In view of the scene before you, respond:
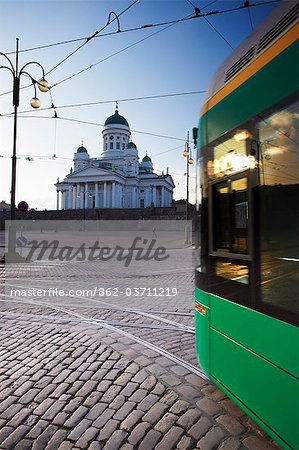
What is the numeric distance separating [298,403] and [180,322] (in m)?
3.63

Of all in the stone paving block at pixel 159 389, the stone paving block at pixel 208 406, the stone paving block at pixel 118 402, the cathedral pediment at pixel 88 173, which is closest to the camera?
the stone paving block at pixel 208 406

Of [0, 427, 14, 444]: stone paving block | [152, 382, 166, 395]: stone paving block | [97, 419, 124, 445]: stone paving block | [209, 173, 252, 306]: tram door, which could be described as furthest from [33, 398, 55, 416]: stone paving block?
[209, 173, 252, 306]: tram door

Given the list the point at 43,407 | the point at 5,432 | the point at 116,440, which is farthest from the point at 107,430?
the point at 5,432

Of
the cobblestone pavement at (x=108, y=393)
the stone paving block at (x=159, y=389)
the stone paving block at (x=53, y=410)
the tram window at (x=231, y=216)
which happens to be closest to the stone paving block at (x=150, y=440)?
the cobblestone pavement at (x=108, y=393)

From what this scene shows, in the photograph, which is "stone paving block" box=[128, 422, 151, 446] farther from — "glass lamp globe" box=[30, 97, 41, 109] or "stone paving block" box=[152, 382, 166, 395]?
"glass lamp globe" box=[30, 97, 41, 109]

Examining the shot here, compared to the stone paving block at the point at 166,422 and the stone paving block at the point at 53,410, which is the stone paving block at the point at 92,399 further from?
the stone paving block at the point at 166,422

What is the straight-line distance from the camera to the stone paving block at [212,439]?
2.34 meters

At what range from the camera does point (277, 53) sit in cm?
210

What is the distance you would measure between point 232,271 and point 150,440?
4.60ft

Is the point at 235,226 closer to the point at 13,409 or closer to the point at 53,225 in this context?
the point at 13,409

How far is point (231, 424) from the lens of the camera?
259cm

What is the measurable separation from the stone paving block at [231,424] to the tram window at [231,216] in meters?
1.39

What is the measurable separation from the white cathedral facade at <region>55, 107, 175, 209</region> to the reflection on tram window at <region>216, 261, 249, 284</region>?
268 ft

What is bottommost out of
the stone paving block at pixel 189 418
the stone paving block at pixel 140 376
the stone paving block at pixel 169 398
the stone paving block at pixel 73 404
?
the stone paving block at pixel 73 404
